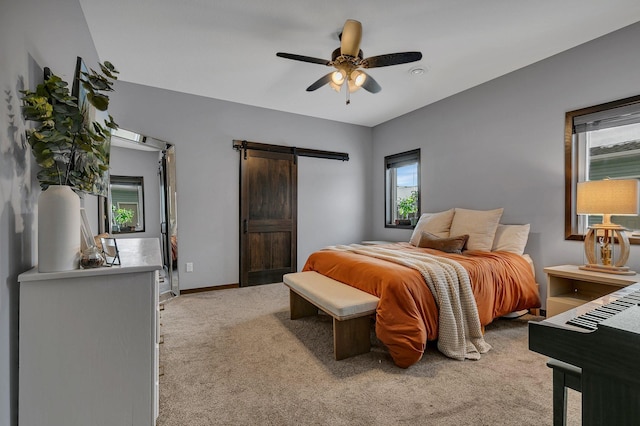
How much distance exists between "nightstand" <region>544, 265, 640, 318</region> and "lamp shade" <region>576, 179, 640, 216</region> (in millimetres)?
513

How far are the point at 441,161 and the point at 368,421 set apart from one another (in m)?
3.60

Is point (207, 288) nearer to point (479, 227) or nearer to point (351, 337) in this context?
point (351, 337)

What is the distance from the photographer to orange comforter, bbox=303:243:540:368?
196 centimetres

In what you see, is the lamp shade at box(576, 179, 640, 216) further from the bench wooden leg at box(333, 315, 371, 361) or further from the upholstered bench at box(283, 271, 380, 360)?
the bench wooden leg at box(333, 315, 371, 361)

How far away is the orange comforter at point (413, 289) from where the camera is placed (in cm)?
196

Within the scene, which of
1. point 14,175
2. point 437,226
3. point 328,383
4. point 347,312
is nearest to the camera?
point 14,175

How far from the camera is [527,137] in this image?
315cm

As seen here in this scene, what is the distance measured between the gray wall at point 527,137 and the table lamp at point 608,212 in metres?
0.27

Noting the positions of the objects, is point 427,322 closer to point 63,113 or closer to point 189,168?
point 63,113

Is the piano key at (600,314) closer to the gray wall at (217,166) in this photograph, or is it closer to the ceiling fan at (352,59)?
the ceiling fan at (352,59)

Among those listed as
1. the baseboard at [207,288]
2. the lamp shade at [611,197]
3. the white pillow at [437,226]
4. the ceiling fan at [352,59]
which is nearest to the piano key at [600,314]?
the lamp shade at [611,197]

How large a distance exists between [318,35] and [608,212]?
9.29 feet

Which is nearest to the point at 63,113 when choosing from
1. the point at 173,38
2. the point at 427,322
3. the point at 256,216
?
the point at 173,38

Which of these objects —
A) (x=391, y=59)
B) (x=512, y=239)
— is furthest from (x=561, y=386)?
(x=391, y=59)
